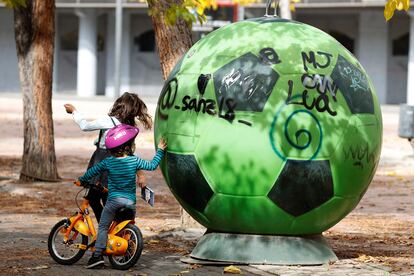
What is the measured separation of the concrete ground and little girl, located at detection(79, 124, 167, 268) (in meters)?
0.27

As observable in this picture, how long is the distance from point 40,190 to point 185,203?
6733mm

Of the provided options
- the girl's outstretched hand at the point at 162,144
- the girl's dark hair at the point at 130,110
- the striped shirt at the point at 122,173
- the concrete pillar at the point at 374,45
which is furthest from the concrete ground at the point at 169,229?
the concrete pillar at the point at 374,45

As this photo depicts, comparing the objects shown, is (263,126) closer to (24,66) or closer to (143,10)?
(24,66)

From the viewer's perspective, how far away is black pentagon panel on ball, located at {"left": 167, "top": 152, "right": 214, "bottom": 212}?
9.14 metres

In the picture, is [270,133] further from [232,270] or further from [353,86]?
[232,270]

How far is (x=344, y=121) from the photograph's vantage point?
29.8 ft

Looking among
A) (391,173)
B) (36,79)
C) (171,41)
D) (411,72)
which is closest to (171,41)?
(171,41)

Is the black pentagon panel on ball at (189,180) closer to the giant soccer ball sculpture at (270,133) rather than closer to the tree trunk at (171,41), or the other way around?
the giant soccer ball sculpture at (270,133)

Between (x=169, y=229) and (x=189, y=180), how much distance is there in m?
2.68

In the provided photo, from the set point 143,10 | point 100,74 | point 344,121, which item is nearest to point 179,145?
point 344,121

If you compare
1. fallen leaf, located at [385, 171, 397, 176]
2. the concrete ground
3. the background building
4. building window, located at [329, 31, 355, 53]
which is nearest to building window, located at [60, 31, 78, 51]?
the background building

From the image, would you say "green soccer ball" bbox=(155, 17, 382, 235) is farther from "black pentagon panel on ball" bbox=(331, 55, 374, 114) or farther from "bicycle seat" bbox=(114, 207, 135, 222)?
"bicycle seat" bbox=(114, 207, 135, 222)

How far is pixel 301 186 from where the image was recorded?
29.4 feet

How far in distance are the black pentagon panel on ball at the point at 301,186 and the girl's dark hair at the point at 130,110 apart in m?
1.39
